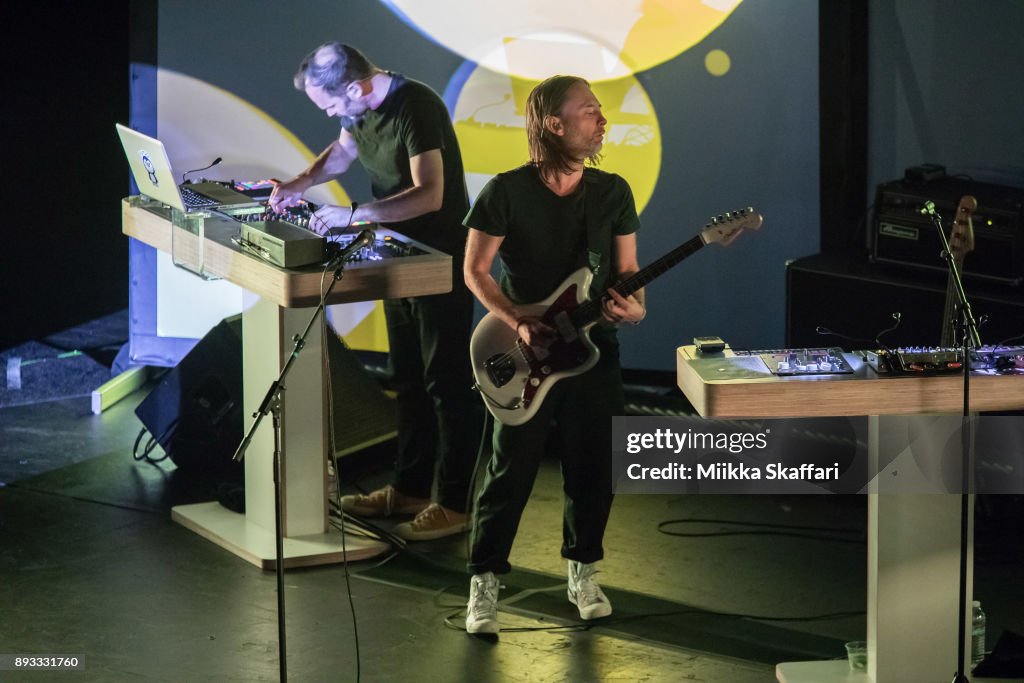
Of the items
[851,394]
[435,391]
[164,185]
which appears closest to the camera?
[851,394]

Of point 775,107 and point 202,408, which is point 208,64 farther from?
point 775,107

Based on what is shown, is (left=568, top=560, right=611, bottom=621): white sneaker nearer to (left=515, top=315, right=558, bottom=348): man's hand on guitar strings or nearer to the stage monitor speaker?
(left=515, top=315, right=558, bottom=348): man's hand on guitar strings

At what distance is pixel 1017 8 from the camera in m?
5.70

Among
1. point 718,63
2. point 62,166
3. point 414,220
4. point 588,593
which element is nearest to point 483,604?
point 588,593

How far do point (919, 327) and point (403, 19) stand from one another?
8.49 ft

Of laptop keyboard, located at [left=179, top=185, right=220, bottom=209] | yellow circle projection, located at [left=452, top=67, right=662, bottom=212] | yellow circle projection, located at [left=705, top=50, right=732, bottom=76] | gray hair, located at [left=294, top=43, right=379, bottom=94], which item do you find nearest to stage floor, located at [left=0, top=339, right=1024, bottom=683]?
laptop keyboard, located at [left=179, top=185, right=220, bottom=209]

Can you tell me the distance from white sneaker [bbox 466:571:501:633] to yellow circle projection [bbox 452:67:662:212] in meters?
2.46

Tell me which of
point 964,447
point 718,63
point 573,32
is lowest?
point 964,447

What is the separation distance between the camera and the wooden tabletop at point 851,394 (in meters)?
3.66

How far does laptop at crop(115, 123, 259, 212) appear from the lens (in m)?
4.80

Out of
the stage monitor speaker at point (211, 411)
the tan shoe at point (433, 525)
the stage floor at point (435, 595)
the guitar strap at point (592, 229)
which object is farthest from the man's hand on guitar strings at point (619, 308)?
the stage monitor speaker at point (211, 411)

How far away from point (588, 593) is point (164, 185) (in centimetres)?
186

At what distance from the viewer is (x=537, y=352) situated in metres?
4.20

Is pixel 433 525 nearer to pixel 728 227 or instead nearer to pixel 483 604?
pixel 483 604
